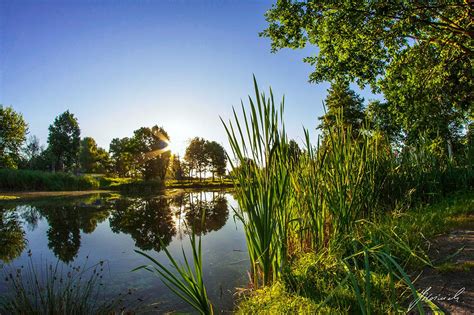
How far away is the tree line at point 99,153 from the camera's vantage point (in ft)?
96.1

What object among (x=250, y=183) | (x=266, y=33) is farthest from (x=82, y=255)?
(x=266, y=33)

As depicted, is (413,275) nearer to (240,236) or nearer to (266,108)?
(266,108)

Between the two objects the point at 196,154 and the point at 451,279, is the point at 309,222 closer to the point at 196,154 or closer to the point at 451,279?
the point at 451,279

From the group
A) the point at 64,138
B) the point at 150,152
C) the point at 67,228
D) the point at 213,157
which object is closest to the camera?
the point at 67,228

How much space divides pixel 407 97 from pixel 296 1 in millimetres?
4531

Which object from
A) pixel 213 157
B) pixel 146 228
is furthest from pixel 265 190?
pixel 213 157

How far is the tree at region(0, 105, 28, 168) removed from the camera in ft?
91.7

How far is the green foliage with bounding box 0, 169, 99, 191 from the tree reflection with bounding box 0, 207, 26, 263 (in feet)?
45.7

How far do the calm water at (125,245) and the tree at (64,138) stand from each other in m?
36.3

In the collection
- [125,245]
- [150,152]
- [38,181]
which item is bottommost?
[125,245]

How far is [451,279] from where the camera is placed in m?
2.12

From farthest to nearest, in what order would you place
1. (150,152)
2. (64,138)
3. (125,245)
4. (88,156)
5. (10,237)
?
(88,156) < (64,138) < (150,152) < (10,237) < (125,245)

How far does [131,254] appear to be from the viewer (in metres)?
5.70

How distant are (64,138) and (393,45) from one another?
46.6 meters
